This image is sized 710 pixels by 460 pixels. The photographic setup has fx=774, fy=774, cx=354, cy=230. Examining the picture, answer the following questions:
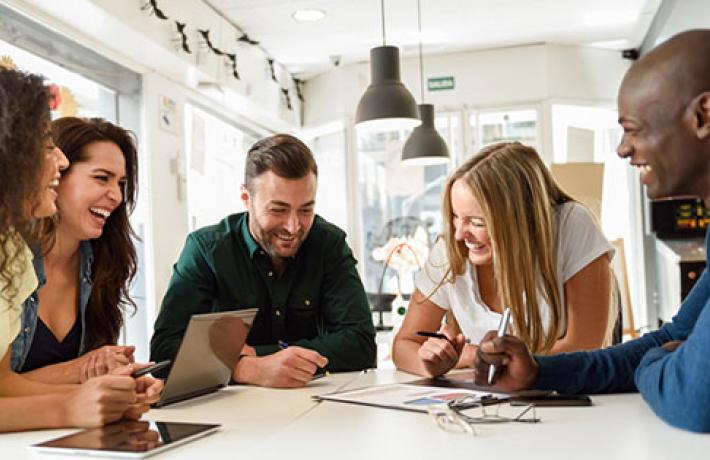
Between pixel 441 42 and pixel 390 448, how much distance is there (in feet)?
17.9

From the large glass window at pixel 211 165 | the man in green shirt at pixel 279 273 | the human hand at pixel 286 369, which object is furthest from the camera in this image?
the large glass window at pixel 211 165

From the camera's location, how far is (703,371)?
1.13 metres

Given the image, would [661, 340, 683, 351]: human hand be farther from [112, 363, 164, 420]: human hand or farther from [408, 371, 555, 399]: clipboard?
[112, 363, 164, 420]: human hand

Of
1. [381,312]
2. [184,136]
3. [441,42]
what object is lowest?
[381,312]

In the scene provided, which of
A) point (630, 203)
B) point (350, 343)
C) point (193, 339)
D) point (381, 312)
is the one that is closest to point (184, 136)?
point (381, 312)

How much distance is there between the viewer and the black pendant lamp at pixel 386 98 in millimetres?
3623


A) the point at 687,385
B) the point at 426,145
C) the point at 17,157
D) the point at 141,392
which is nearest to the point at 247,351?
the point at 141,392

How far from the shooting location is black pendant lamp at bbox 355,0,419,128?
3.62 metres

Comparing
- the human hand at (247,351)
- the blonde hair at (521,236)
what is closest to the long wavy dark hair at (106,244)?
the human hand at (247,351)

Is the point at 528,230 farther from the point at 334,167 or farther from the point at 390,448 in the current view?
the point at 334,167

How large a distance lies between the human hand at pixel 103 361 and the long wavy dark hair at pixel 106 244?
0.81ft

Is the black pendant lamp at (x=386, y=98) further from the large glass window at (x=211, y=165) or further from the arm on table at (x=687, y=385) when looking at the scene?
the arm on table at (x=687, y=385)

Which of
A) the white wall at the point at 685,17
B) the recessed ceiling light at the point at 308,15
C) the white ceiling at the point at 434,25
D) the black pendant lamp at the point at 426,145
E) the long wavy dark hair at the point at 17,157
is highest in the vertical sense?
the white ceiling at the point at 434,25

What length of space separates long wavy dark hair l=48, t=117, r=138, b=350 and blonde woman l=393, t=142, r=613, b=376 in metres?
0.77
